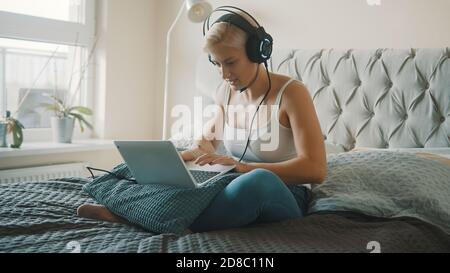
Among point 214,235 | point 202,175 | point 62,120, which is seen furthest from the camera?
point 62,120

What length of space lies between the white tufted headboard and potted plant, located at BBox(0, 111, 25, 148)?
4.29ft

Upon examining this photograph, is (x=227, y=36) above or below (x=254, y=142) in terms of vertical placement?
above

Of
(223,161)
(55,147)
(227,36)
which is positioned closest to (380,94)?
(227,36)

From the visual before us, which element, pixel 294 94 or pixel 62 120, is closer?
pixel 294 94

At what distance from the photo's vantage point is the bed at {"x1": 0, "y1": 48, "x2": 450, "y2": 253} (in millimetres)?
1110

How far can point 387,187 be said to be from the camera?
4.73 ft

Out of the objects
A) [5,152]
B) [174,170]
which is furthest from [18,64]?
[174,170]

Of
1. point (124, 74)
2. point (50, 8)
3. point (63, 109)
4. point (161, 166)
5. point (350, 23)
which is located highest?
point (50, 8)

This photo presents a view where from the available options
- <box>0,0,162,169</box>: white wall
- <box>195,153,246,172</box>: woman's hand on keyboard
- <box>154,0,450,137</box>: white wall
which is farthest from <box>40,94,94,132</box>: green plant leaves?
<box>195,153,246,172</box>: woman's hand on keyboard

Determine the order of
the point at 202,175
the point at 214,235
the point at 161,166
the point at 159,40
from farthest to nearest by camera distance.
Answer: the point at 159,40, the point at 202,175, the point at 161,166, the point at 214,235

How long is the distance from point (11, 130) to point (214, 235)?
1.62 meters

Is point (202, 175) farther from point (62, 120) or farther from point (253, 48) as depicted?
point (62, 120)

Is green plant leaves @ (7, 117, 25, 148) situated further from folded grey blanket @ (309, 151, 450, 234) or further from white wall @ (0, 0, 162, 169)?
folded grey blanket @ (309, 151, 450, 234)
